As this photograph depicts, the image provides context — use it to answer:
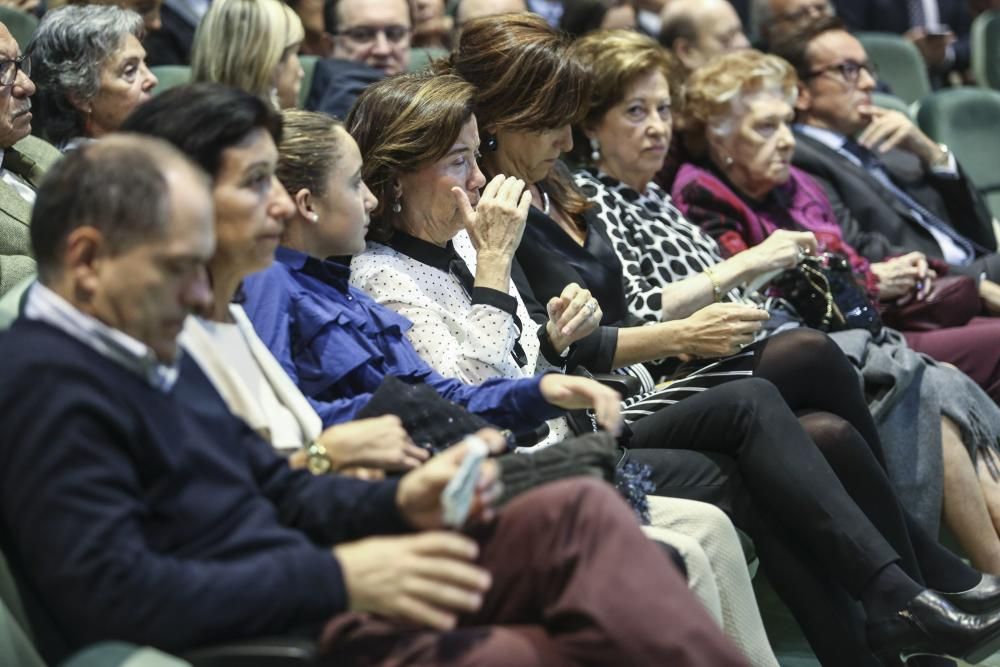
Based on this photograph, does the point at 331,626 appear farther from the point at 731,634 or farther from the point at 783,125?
the point at 783,125

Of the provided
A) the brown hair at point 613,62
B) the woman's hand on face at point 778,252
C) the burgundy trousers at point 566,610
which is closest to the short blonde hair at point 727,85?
the brown hair at point 613,62

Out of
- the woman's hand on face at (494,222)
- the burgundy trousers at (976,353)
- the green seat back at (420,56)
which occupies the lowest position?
the burgundy trousers at (976,353)

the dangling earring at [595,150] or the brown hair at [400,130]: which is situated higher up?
the brown hair at [400,130]

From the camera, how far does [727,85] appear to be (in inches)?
164

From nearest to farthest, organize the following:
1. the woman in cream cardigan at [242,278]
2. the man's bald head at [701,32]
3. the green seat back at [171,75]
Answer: the woman in cream cardigan at [242,278]
the green seat back at [171,75]
the man's bald head at [701,32]

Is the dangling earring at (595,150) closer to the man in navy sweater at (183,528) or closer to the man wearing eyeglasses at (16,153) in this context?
the man wearing eyeglasses at (16,153)

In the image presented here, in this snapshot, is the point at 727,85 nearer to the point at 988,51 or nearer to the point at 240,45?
the point at 240,45

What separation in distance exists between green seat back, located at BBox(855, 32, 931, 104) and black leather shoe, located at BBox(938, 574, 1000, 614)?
3578 millimetres

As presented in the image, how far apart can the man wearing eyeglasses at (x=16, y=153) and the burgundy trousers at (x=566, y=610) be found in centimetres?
142

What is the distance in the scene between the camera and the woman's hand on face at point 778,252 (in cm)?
356

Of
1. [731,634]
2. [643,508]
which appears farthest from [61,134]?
[731,634]

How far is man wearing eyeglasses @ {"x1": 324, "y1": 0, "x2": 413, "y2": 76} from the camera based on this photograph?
4.79 m

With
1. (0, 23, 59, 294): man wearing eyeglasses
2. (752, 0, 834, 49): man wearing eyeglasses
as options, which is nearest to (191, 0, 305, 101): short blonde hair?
(0, 23, 59, 294): man wearing eyeglasses

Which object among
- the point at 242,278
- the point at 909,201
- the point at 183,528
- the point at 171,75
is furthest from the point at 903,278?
the point at 183,528
